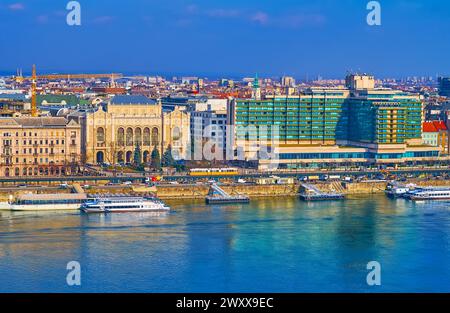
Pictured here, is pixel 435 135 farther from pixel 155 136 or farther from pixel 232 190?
pixel 232 190

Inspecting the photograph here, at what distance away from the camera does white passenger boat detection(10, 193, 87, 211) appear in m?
13.0

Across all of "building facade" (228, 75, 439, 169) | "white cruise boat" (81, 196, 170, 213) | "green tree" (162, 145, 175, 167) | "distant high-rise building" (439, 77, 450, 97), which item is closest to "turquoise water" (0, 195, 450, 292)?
"white cruise boat" (81, 196, 170, 213)

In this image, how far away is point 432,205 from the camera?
14250mm

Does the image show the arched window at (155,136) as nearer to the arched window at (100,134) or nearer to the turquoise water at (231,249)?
the arched window at (100,134)

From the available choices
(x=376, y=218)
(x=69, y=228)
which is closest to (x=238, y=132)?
(x=376, y=218)

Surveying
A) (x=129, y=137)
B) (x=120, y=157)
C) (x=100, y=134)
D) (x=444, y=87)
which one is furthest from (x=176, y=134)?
(x=444, y=87)

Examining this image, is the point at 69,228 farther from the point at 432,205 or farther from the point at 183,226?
the point at 432,205

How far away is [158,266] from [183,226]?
2842mm

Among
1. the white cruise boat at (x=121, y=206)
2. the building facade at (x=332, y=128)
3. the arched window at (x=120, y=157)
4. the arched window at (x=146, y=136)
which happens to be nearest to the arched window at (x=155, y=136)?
the arched window at (x=146, y=136)

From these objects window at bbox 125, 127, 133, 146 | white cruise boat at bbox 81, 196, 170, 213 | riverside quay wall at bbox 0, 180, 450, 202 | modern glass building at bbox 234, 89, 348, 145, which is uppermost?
modern glass building at bbox 234, 89, 348, 145

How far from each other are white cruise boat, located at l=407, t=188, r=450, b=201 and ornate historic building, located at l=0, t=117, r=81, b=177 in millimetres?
6205

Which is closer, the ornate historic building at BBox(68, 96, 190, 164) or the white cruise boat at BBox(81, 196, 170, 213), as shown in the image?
the white cruise boat at BBox(81, 196, 170, 213)

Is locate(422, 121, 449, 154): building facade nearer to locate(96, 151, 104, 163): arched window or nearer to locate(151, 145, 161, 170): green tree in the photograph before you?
Result: locate(151, 145, 161, 170): green tree

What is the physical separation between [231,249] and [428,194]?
6546 millimetres
